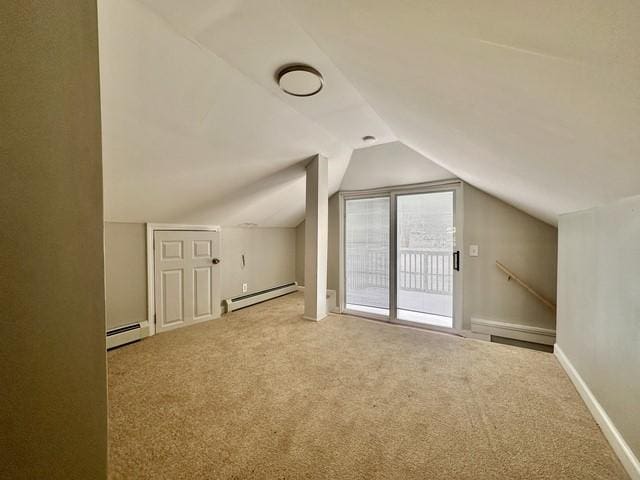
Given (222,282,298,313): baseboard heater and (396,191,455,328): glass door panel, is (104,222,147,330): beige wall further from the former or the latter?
(396,191,455,328): glass door panel

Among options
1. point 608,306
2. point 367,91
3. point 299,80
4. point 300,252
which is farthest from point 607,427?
point 300,252

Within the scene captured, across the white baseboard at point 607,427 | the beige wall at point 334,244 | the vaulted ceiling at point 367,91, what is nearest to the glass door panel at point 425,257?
the beige wall at point 334,244

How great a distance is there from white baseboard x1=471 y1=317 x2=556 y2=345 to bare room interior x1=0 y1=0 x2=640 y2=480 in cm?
3

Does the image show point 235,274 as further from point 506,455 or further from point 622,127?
point 622,127

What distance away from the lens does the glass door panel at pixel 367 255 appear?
369cm

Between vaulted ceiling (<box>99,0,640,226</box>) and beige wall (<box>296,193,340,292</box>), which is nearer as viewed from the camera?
vaulted ceiling (<box>99,0,640,226</box>)

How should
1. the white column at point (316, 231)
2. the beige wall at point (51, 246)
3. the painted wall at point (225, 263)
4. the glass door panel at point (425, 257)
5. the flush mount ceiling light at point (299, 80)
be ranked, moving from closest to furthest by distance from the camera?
the beige wall at point (51, 246) → the flush mount ceiling light at point (299, 80) → the painted wall at point (225, 263) → the white column at point (316, 231) → the glass door panel at point (425, 257)

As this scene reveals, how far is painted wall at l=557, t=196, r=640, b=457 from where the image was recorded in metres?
1.25

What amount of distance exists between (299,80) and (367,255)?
265 cm

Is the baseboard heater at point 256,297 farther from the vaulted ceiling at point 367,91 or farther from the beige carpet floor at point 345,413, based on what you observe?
the vaulted ceiling at point 367,91

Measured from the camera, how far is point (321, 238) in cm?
316

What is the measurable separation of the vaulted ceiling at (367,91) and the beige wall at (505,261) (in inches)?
25.7

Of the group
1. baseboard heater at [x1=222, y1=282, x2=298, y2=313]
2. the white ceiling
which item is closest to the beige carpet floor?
baseboard heater at [x1=222, y1=282, x2=298, y2=313]

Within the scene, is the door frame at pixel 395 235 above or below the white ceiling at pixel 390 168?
below
